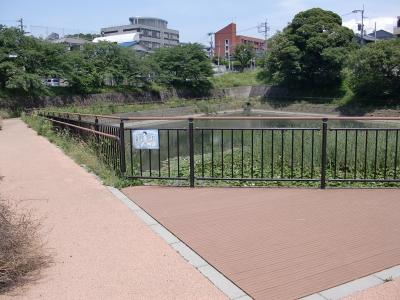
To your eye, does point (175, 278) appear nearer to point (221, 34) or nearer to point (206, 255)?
point (206, 255)

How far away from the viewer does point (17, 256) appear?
3393 millimetres

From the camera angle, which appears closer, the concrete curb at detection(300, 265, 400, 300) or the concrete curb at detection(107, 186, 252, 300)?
the concrete curb at detection(300, 265, 400, 300)

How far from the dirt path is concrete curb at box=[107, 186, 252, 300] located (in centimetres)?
7

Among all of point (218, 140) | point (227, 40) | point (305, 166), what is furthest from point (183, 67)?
point (227, 40)

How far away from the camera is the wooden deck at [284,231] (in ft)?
11.6

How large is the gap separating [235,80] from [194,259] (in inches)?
2169

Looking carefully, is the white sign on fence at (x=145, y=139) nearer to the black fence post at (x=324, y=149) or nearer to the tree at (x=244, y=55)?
the black fence post at (x=324, y=149)

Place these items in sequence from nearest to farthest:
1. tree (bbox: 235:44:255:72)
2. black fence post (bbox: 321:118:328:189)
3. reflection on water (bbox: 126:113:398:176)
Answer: black fence post (bbox: 321:118:328:189), reflection on water (bbox: 126:113:398:176), tree (bbox: 235:44:255:72)

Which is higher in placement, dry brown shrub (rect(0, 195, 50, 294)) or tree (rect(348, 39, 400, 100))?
tree (rect(348, 39, 400, 100))

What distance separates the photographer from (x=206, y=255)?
397cm

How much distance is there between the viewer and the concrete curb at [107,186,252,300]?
3.29 metres

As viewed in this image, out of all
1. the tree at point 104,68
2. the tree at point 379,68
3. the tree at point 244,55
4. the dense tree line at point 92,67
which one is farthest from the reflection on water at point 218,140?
the tree at point 244,55

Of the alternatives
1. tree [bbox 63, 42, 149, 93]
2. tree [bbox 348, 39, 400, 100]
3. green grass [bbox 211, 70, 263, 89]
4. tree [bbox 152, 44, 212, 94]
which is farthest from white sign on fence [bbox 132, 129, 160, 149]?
green grass [bbox 211, 70, 263, 89]

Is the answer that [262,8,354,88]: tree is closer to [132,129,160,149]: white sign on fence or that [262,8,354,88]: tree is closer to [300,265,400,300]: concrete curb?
[132,129,160,149]: white sign on fence
